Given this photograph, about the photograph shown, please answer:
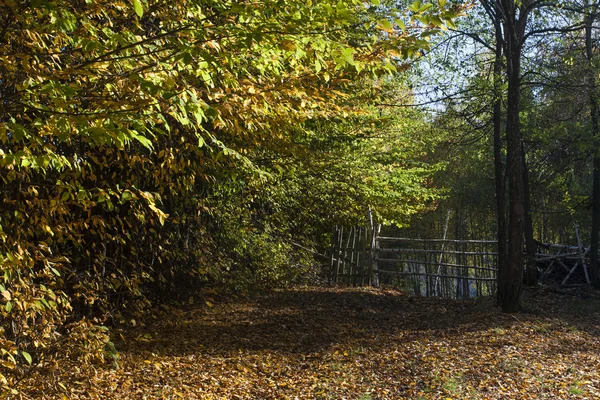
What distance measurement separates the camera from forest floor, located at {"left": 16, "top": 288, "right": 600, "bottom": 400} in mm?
5082

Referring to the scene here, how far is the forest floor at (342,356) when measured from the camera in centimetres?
508

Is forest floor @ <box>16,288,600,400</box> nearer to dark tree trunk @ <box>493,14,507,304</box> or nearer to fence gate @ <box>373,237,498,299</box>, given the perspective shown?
dark tree trunk @ <box>493,14,507,304</box>

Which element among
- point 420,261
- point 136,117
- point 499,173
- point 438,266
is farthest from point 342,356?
point 438,266

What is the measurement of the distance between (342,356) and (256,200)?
3.62 meters

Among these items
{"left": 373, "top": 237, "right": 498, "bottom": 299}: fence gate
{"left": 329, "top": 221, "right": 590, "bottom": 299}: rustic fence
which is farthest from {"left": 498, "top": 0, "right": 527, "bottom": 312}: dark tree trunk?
{"left": 329, "top": 221, "right": 590, "bottom": 299}: rustic fence

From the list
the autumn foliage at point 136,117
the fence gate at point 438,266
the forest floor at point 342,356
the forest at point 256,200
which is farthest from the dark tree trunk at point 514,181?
the fence gate at point 438,266

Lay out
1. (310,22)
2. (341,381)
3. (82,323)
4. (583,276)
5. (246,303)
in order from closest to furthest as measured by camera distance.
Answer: (310,22)
(82,323)
(341,381)
(246,303)
(583,276)

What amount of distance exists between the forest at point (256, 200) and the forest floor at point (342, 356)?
0.04 meters

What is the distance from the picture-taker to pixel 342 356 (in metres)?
6.32

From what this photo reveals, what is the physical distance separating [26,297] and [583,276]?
1230cm

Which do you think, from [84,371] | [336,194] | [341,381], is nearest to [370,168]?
[336,194]

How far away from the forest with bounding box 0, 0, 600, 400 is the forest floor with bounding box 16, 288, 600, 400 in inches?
1.4

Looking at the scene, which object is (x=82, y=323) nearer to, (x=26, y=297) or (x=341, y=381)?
(x=26, y=297)

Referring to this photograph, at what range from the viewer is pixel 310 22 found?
343 cm
